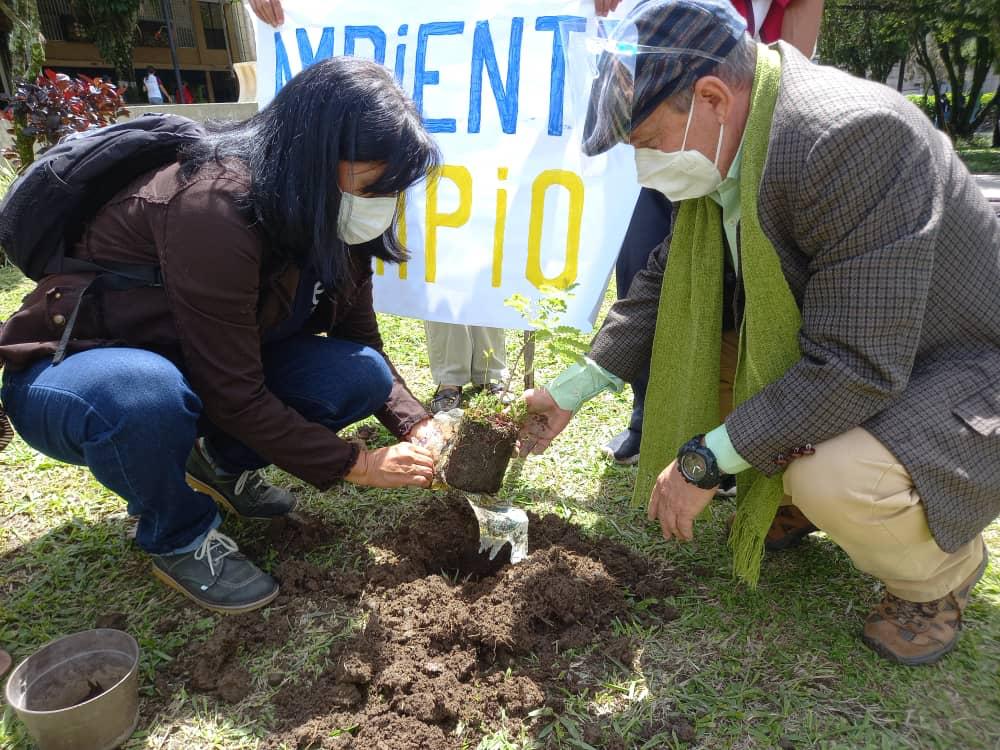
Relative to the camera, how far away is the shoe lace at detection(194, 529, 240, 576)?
6.68ft

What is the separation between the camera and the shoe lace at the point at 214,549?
2.04 meters

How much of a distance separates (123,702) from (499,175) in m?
2.13

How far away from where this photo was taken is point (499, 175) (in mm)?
2826

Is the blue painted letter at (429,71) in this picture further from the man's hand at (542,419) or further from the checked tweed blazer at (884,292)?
the checked tweed blazer at (884,292)

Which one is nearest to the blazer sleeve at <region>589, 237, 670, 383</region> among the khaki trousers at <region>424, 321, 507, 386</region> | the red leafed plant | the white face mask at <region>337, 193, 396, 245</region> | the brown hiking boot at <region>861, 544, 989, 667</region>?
the white face mask at <region>337, 193, 396, 245</region>

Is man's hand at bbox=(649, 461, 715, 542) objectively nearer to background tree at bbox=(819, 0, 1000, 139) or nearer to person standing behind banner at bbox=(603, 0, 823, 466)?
person standing behind banner at bbox=(603, 0, 823, 466)

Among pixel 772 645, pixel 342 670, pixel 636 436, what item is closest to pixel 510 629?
pixel 342 670

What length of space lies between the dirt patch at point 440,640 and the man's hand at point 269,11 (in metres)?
2.33

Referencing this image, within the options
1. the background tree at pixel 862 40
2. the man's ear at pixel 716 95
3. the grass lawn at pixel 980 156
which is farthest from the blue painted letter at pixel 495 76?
the background tree at pixel 862 40

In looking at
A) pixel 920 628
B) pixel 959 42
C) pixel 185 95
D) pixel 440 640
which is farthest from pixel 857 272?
pixel 959 42

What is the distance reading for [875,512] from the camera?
1612 millimetres

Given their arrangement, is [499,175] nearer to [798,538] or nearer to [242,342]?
[242,342]

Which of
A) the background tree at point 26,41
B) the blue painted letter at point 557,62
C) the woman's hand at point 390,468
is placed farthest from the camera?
the background tree at point 26,41

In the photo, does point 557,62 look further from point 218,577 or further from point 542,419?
point 218,577
